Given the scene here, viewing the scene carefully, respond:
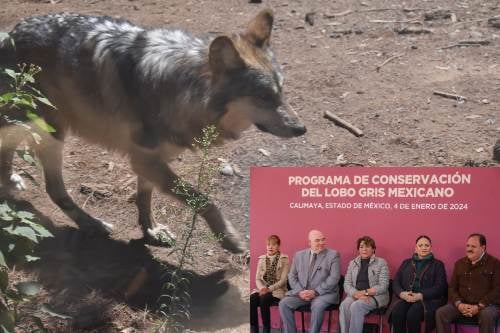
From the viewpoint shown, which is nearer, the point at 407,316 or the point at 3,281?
the point at 3,281

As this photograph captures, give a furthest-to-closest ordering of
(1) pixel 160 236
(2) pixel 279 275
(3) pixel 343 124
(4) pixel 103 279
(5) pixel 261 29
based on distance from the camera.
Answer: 1. (4) pixel 103 279
2. (1) pixel 160 236
3. (5) pixel 261 29
4. (3) pixel 343 124
5. (2) pixel 279 275

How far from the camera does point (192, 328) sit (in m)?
3.93

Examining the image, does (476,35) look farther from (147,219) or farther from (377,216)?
(147,219)

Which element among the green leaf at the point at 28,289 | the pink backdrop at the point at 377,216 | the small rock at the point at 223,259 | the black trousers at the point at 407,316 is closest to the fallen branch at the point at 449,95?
the pink backdrop at the point at 377,216

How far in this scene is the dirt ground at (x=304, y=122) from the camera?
145 inches

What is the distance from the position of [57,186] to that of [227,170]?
988 millimetres

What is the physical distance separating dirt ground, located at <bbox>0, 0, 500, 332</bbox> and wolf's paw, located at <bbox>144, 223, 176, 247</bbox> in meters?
0.05

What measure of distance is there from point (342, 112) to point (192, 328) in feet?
4.58

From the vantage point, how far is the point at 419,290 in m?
3.44

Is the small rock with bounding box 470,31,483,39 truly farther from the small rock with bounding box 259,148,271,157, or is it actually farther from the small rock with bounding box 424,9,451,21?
the small rock with bounding box 259,148,271,157

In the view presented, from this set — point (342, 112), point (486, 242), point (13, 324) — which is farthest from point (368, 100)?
point (13, 324)

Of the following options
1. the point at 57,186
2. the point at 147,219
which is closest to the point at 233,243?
the point at 147,219

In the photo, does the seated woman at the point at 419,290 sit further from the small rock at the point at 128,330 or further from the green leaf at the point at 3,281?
the green leaf at the point at 3,281

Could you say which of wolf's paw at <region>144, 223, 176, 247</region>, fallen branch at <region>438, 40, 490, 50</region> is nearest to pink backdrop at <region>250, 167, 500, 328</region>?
wolf's paw at <region>144, 223, 176, 247</region>
